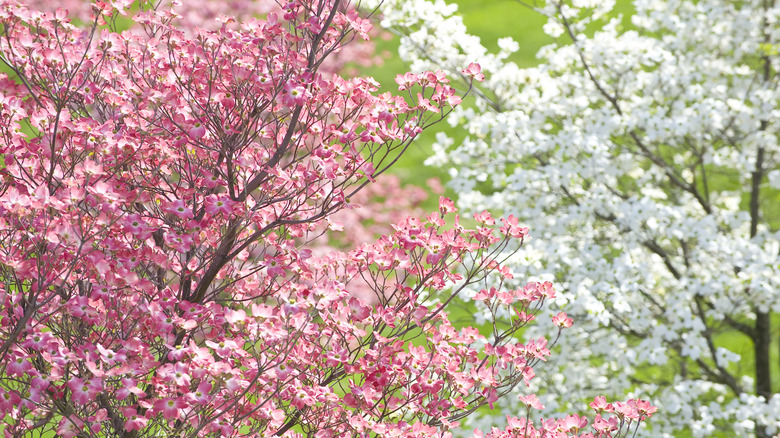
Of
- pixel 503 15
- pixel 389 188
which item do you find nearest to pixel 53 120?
pixel 389 188

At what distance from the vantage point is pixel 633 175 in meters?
6.62

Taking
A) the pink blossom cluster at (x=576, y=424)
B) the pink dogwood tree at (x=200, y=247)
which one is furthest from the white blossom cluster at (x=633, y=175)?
the pink dogwood tree at (x=200, y=247)

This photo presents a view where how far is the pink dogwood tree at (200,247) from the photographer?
263 centimetres

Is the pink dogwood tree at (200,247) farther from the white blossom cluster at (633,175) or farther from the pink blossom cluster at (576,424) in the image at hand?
Answer: the white blossom cluster at (633,175)

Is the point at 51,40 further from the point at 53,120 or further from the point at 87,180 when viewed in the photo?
the point at 87,180

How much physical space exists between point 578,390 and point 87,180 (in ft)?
15.1

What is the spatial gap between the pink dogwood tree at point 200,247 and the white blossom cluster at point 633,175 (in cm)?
221

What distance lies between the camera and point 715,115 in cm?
568

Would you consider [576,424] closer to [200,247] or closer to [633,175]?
[200,247]

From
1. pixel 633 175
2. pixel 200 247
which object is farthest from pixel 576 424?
pixel 633 175

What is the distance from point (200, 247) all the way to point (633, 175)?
4682 millimetres

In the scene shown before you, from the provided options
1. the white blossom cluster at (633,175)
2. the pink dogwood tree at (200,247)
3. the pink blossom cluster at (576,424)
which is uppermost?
the white blossom cluster at (633,175)

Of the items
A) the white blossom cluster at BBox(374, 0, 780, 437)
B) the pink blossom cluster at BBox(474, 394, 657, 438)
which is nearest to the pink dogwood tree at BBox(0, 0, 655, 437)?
the pink blossom cluster at BBox(474, 394, 657, 438)

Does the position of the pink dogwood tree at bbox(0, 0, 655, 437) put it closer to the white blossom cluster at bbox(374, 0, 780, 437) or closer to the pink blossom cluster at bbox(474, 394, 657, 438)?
the pink blossom cluster at bbox(474, 394, 657, 438)
